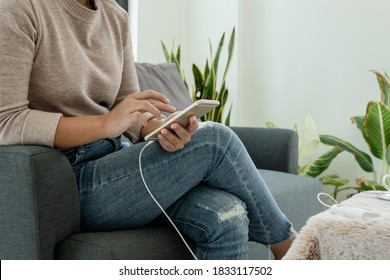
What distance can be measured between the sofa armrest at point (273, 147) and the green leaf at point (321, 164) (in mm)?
594

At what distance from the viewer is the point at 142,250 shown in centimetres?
113

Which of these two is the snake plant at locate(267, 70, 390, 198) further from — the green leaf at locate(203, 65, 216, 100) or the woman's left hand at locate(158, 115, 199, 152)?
the woman's left hand at locate(158, 115, 199, 152)

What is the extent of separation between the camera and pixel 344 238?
0.88m

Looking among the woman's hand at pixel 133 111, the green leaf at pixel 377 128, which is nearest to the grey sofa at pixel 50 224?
the woman's hand at pixel 133 111

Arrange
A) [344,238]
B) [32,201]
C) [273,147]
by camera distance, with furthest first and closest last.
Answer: [273,147], [32,201], [344,238]

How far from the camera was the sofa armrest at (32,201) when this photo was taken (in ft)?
3.45

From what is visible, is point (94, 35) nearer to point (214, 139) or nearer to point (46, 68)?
point (46, 68)

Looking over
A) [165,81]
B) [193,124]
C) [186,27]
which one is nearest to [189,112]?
[193,124]

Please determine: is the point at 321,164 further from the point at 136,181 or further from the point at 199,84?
the point at 136,181

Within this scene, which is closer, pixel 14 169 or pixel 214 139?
pixel 14 169

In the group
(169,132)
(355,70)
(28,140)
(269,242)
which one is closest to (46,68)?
(28,140)

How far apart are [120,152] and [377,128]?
5.15 feet

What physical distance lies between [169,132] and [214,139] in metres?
0.10
